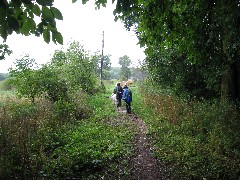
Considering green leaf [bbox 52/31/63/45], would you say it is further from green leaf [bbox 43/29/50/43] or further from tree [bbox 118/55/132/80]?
tree [bbox 118/55/132/80]

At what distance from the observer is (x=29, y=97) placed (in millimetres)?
12570

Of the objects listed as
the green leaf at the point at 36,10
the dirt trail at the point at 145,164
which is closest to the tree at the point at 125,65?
the dirt trail at the point at 145,164

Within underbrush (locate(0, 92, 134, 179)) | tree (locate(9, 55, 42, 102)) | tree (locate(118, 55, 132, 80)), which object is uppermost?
tree (locate(118, 55, 132, 80))

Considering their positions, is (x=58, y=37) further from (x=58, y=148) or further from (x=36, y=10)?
(x=58, y=148)

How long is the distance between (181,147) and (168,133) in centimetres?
159

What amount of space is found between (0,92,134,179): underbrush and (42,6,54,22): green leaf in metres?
4.35

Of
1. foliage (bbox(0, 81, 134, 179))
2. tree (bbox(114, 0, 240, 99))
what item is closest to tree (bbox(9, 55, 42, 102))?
foliage (bbox(0, 81, 134, 179))

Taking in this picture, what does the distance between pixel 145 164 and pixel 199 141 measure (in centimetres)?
199

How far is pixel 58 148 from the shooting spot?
755 cm

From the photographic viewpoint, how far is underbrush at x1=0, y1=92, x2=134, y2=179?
578cm

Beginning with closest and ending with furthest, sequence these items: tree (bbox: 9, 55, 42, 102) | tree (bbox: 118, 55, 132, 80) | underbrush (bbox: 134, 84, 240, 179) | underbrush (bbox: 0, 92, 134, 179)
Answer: underbrush (bbox: 134, 84, 240, 179) < underbrush (bbox: 0, 92, 134, 179) < tree (bbox: 9, 55, 42, 102) < tree (bbox: 118, 55, 132, 80)

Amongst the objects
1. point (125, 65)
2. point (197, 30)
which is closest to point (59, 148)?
point (197, 30)

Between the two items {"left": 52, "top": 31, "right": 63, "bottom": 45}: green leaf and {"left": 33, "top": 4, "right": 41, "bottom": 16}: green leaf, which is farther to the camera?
{"left": 52, "top": 31, "right": 63, "bottom": 45}: green leaf

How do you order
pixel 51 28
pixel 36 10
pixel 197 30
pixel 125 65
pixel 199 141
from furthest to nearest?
1. pixel 125 65
2. pixel 197 30
3. pixel 199 141
4. pixel 51 28
5. pixel 36 10
